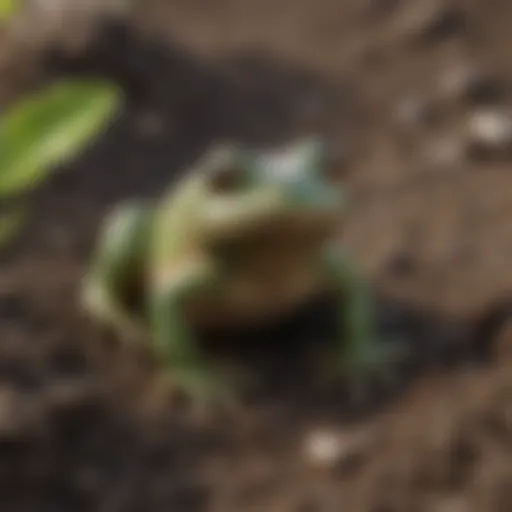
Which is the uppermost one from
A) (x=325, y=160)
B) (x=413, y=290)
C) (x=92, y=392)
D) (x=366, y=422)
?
(x=325, y=160)

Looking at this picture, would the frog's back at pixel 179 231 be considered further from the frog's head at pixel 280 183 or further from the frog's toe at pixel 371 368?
the frog's toe at pixel 371 368

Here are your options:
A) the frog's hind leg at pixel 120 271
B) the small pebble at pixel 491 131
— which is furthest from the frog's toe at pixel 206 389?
the small pebble at pixel 491 131

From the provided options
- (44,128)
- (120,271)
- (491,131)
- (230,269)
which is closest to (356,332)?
(230,269)

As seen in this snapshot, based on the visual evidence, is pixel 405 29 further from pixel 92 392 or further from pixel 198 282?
pixel 92 392

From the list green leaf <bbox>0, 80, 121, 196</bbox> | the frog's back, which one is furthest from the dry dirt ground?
green leaf <bbox>0, 80, 121, 196</bbox>

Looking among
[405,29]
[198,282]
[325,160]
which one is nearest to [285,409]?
[198,282]

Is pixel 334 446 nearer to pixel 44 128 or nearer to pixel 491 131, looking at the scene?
pixel 44 128

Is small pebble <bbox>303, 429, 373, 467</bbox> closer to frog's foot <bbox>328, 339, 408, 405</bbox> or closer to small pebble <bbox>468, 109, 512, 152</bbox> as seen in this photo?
frog's foot <bbox>328, 339, 408, 405</bbox>
